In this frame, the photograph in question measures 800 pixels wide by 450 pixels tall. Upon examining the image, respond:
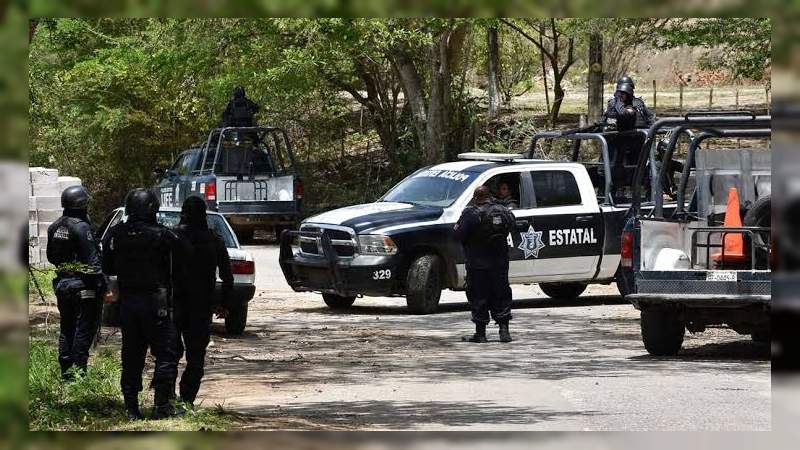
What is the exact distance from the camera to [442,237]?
16812mm

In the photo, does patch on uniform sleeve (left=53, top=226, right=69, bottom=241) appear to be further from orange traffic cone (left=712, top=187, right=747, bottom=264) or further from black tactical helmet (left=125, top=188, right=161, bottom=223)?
orange traffic cone (left=712, top=187, right=747, bottom=264)

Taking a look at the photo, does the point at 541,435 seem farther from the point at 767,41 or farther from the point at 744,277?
the point at 767,41

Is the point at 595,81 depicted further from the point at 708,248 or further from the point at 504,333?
the point at 708,248

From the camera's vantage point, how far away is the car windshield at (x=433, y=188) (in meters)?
17.4

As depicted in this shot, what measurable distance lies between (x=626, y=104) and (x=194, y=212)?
9.15 metres

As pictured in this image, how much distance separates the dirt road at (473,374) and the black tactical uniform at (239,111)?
34.4 ft

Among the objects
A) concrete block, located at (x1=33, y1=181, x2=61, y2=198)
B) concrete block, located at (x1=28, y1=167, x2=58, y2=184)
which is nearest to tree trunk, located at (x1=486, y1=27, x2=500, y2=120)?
concrete block, located at (x1=28, y1=167, x2=58, y2=184)

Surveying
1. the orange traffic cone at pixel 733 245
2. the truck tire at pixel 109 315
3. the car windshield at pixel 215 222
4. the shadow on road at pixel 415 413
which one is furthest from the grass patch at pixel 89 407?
the orange traffic cone at pixel 733 245

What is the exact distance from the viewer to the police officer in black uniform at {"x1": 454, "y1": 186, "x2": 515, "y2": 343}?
46.6 ft

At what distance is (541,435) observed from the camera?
8.63 m

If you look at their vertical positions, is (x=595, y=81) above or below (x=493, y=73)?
below

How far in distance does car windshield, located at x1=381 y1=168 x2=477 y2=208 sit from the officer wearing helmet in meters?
2.03

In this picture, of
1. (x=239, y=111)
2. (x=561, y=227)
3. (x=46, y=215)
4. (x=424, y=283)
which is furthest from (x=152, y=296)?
(x=239, y=111)

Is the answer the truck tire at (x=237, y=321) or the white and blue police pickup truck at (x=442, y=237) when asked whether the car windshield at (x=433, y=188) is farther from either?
the truck tire at (x=237, y=321)
